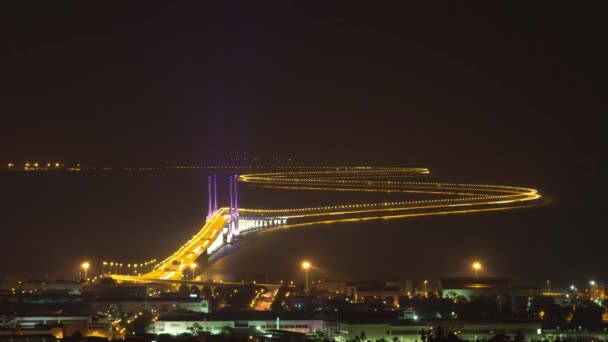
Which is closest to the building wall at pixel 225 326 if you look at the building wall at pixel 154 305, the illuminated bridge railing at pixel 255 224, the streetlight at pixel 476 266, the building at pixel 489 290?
the building wall at pixel 154 305

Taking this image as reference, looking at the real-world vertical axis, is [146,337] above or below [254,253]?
below

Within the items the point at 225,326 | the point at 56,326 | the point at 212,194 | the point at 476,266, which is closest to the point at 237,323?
the point at 225,326

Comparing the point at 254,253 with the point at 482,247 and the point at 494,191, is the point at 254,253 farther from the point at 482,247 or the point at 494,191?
the point at 494,191

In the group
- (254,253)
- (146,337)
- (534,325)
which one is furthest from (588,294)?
(146,337)

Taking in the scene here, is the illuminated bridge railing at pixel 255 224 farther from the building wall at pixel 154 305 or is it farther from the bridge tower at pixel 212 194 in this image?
the building wall at pixel 154 305

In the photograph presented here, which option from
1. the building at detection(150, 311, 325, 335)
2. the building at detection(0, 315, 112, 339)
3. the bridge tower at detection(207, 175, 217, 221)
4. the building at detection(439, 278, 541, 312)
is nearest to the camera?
the building at detection(0, 315, 112, 339)

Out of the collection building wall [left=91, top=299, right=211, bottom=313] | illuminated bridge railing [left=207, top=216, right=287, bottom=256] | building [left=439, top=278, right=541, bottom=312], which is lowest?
building wall [left=91, top=299, right=211, bottom=313]

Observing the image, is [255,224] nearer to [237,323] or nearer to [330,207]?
[330,207]

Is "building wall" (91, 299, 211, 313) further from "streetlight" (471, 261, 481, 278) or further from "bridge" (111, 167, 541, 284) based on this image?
"streetlight" (471, 261, 481, 278)

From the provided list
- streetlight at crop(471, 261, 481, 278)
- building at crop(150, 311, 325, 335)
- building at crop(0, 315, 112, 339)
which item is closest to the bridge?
streetlight at crop(471, 261, 481, 278)
